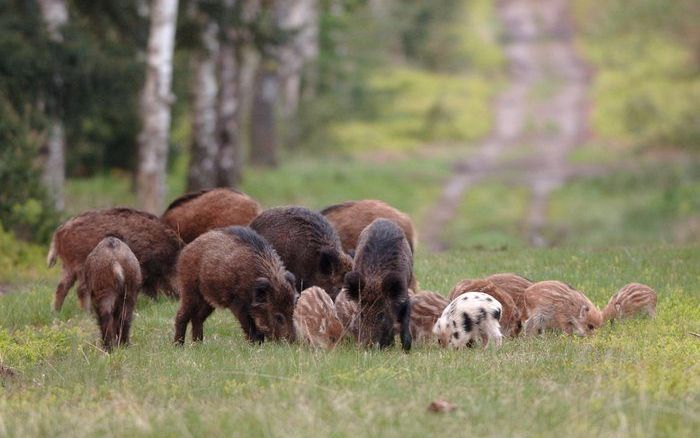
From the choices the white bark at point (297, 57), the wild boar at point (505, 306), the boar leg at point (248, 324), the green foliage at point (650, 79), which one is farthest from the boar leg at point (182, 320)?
the green foliage at point (650, 79)

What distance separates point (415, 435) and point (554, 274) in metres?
7.83

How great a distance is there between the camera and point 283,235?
1284cm

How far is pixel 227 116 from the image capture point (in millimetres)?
28297

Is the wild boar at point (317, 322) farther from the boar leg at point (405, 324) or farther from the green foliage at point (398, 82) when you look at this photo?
the green foliage at point (398, 82)

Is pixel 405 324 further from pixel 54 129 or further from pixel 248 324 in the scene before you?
pixel 54 129

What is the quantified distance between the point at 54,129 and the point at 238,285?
34.9 feet

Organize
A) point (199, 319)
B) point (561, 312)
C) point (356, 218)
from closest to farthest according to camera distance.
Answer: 1. point (561, 312)
2. point (199, 319)
3. point (356, 218)

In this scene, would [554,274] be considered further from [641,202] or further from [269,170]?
[269,170]

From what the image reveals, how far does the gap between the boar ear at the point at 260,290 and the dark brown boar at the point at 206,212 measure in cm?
332

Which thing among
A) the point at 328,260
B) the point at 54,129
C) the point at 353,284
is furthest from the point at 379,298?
the point at 54,129

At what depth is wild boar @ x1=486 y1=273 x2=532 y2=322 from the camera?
1173 centimetres

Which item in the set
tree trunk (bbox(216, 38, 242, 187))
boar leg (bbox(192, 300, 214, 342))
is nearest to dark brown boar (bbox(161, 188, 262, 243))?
boar leg (bbox(192, 300, 214, 342))

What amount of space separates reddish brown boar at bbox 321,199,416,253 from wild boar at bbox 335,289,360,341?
116 inches

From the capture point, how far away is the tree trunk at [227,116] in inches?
1091
